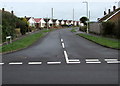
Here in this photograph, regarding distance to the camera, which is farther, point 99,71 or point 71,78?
point 99,71

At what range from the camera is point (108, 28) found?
25.9 metres

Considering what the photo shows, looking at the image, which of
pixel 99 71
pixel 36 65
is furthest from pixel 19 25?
pixel 99 71

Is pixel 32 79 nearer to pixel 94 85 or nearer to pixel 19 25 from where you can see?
pixel 94 85

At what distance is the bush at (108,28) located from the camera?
82.3ft

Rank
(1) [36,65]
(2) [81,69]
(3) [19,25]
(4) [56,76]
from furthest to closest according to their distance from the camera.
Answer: (3) [19,25]
(1) [36,65]
(2) [81,69]
(4) [56,76]

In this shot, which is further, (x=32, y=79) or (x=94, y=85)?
(x=32, y=79)

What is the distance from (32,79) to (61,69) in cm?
174

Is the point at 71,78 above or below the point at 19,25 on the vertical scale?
below

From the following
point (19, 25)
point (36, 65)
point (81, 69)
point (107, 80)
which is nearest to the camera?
point (107, 80)

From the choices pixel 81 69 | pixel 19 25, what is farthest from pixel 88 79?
pixel 19 25

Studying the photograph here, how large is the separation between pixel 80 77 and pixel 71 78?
33 cm

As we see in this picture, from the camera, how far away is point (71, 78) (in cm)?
634

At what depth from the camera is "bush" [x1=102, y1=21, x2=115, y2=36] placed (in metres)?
25.1

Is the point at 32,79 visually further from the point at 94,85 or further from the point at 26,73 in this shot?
the point at 94,85
